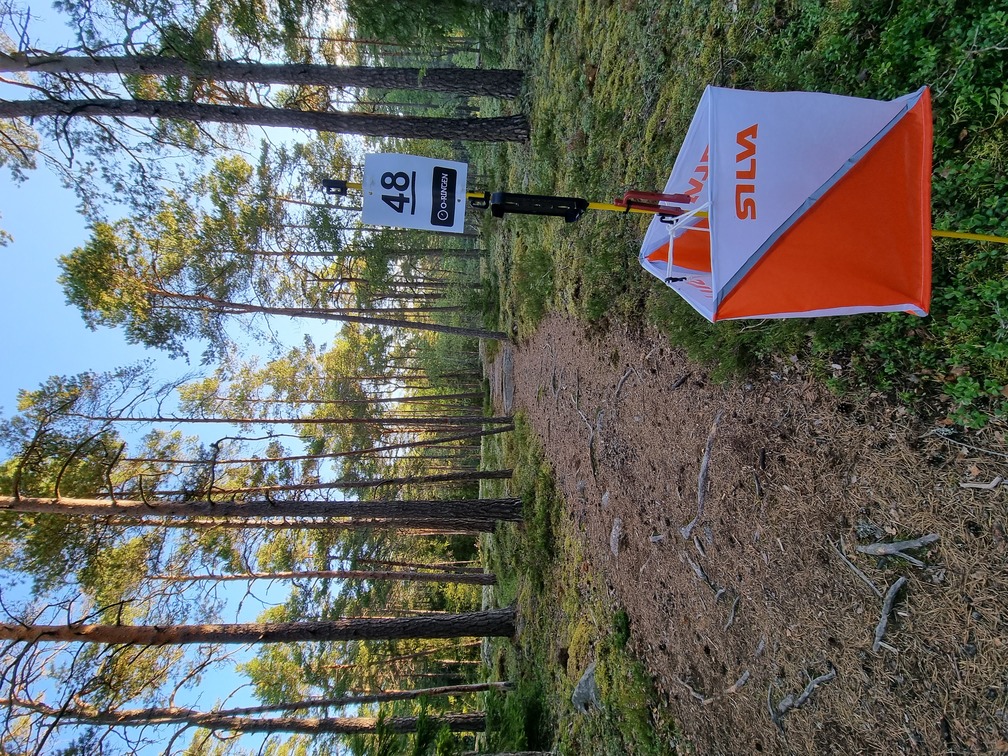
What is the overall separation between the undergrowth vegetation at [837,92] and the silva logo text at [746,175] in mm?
475

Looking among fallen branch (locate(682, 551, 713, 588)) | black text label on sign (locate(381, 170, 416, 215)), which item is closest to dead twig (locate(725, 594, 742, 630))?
fallen branch (locate(682, 551, 713, 588))

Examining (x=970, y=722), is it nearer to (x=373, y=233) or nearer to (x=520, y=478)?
(x=520, y=478)

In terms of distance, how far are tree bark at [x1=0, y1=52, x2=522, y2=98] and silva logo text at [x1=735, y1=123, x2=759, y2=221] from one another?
6.01m

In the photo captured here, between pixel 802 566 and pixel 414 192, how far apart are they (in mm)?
3627

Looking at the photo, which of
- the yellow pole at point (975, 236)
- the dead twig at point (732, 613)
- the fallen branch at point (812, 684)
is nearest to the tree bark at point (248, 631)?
the dead twig at point (732, 613)

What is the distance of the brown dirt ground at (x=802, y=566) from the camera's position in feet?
7.97

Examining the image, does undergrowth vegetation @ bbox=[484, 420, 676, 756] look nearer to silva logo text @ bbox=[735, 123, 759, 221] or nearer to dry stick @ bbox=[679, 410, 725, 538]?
dry stick @ bbox=[679, 410, 725, 538]

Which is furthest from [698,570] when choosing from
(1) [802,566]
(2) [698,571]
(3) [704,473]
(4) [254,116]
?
(4) [254,116]

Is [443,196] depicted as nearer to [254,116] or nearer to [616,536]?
[616,536]

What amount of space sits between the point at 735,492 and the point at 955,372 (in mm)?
1641

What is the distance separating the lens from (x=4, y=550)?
644 cm

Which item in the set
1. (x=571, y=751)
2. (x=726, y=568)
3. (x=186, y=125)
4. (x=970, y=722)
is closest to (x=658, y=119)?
(x=726, y=568)

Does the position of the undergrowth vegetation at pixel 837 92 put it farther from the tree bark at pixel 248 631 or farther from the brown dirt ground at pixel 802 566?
the tree bark at pixel 248 631

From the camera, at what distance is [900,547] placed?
268 cm
